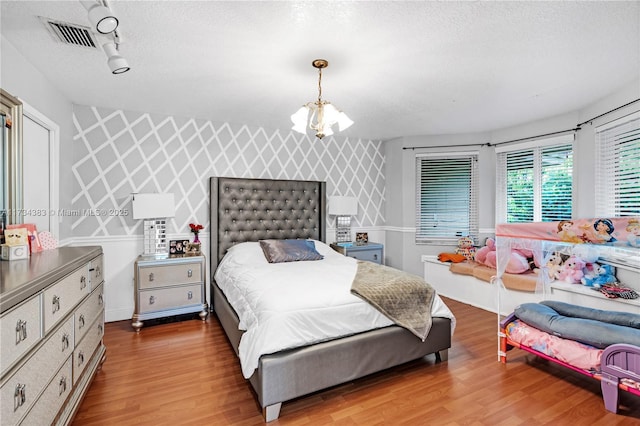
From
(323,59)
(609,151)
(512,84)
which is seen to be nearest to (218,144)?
(323,59)

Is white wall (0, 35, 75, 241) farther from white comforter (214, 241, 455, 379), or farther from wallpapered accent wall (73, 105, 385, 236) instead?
white comforter (214, 241, 455, 379)

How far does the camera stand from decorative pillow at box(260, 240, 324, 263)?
3525mm

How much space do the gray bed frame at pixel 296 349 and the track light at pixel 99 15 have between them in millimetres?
2003

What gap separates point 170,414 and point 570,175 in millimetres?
4886

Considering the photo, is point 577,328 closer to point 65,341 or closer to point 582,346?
point 582,346

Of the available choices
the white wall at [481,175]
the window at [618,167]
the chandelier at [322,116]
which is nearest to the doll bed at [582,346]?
the window at [618,167]

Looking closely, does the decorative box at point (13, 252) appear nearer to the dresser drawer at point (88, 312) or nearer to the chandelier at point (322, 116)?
the dresser drawer at point (88, 312)

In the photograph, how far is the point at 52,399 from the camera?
4.84ft

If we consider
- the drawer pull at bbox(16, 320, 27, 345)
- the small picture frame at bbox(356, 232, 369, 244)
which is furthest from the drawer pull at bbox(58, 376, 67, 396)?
the small picture frame at bbox(356, 232, 369, 244)

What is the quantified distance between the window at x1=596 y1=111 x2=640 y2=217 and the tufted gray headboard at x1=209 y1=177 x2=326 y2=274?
3.29 m

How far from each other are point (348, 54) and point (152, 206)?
2.61 meters

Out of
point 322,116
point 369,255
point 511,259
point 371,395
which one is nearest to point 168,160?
point 322,116

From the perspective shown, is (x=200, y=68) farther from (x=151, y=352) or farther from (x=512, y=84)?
(x=512, y=84)

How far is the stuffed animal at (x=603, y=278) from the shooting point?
3.11 meters
